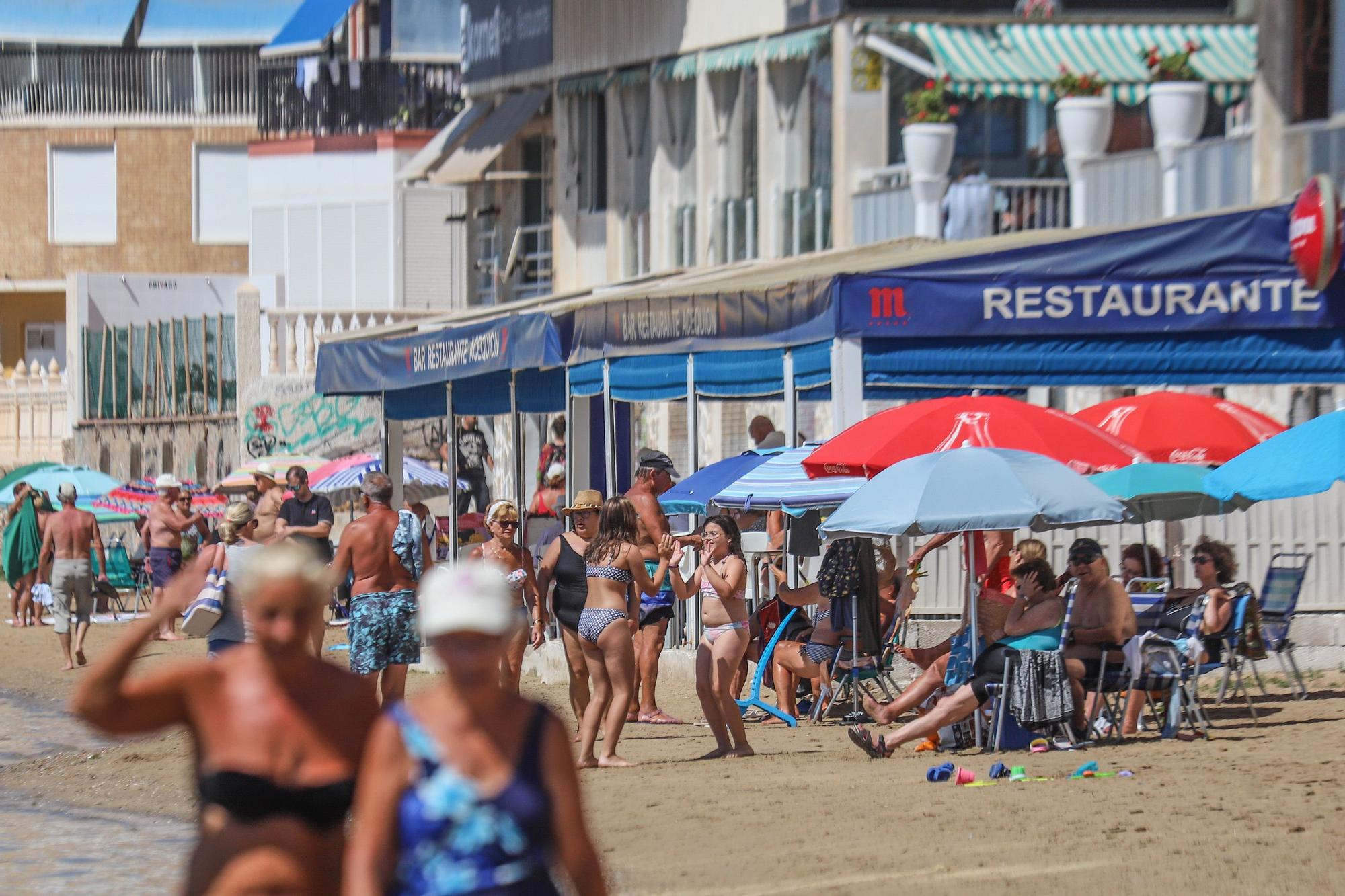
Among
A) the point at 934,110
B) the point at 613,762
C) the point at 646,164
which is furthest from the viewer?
the point at 646,164

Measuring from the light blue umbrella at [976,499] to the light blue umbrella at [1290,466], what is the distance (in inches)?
46.7

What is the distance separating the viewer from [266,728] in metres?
4.79

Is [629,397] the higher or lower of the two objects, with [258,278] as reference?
lower

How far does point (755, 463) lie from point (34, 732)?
5.42m

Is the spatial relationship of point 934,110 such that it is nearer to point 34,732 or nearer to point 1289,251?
point 1289,251

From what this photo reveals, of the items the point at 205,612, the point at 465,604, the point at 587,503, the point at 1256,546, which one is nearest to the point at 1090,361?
the point at 1256,546

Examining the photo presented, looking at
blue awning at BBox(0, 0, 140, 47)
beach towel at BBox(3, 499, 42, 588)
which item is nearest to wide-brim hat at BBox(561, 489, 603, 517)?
beach towel at BBox(3, 499, 42, 588)

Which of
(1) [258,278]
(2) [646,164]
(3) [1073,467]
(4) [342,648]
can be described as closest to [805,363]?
(3) [1073,467]

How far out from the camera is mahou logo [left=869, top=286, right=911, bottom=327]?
14.4m

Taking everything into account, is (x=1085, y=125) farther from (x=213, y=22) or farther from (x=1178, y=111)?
(x=213, y=22)

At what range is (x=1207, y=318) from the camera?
14523mm

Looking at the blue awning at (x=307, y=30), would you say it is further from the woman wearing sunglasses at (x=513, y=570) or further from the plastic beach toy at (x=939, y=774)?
the plastic beach toy at (x=939, y=774)

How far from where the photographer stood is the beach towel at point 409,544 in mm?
12516

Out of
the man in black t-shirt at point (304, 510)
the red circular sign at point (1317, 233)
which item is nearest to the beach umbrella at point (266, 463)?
the man in black t-shirt at point (304, 510)
